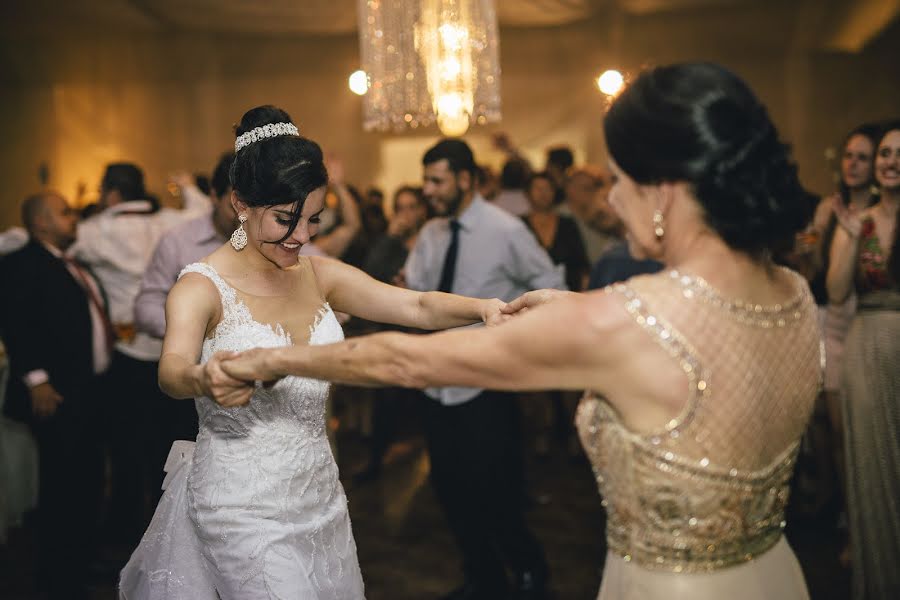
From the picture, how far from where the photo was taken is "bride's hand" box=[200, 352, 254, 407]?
1.53m

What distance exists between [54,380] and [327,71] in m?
6.44

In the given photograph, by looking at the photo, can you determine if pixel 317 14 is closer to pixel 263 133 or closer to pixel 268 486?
pixel 263 133

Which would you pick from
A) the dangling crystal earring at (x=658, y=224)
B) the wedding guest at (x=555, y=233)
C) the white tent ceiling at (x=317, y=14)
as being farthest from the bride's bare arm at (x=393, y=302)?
the white tent ceiling at (x=317, y=14)

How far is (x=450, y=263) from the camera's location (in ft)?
11.7

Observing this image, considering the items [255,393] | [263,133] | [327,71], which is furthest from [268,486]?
[327,71]

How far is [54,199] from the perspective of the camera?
12.4ft

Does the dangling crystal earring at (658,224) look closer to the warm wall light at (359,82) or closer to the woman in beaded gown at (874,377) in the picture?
the woman in beaded gown at (874,377)

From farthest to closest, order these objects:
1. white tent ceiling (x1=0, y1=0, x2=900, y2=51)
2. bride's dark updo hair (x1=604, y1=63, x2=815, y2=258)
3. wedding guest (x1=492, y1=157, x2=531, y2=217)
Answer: white tent ceiling (x1=0, y1=0, x2=900, y2=51) < wedding guest (x1=492, y1=157, x2=531, y2=217) < bride's dark updo hair (x1=604, y1=63, x2=815, y2=258)

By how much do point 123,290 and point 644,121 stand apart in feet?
11.4

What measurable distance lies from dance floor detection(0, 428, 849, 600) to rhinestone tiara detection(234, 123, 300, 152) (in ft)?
6.69

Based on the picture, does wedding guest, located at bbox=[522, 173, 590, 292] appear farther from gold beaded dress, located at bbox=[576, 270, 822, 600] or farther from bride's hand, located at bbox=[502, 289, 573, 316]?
gold beaded dress, located at bbox=[576, 270, 822, 600]

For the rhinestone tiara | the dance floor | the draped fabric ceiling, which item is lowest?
the dance floor

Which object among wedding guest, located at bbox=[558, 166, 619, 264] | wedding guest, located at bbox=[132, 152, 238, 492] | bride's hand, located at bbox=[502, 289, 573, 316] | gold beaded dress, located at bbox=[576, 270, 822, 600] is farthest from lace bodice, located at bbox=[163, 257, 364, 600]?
wedding guest, located at bbox=[558, 166, 619, 264]

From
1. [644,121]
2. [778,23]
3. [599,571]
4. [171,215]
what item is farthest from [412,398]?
[644,121]
